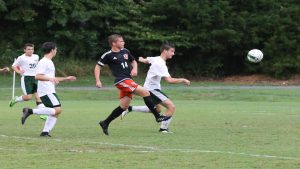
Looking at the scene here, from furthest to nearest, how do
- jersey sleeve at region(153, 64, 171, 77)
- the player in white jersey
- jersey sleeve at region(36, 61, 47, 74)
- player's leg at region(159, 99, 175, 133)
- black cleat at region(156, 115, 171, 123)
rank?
1. the player in white jersey
2. jersey sleeve at region(153, 64, 171, 77)
3. player's leg at region(159, 99, 175, 133)
4. black cleat at region(156, 115, 171, 123)
5. jersey sleeve at region(36, 61, 47, 74)

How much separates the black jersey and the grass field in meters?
1.18

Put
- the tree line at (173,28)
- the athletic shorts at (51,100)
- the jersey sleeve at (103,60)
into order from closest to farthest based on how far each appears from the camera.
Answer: the athletic shorts at (51,100) → the jersey sleeve at (103,60) → the tree line at (173,28)

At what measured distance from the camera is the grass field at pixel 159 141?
10500mm

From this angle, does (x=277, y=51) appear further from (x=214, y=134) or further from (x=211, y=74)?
(x=214, y=134)

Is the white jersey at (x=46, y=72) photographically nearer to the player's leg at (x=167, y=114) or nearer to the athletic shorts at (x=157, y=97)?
the athletic shorts at (x=157, y=97)

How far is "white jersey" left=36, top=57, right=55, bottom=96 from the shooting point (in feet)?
47.2

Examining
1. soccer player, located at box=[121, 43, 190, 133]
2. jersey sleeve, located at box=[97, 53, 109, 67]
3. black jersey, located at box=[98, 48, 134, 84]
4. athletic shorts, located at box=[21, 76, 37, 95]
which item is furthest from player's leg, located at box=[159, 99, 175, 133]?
athletic shorts, located at box=[21, 76, 37, 95]

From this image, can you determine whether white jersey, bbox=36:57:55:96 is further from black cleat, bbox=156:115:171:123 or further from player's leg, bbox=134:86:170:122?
black cleat, bbox=156:115:171:123

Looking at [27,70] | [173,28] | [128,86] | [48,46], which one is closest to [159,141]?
[128,86]

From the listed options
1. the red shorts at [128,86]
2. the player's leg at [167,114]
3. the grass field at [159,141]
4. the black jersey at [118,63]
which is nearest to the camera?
the grass field at [159,141]

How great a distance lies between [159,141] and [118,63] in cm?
232

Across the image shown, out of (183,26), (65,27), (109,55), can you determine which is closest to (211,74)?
(183,26)

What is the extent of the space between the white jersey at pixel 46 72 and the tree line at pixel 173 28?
90.5 ft

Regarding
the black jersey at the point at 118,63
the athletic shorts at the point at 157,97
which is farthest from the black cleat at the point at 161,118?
the black jersey at the point at 118,63
